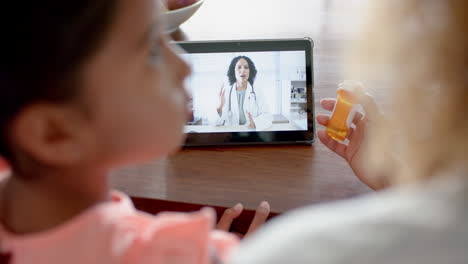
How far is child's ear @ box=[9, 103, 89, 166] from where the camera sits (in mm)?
531

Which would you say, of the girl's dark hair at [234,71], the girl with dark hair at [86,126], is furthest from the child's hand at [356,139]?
the girl with dark hair at [86,126]

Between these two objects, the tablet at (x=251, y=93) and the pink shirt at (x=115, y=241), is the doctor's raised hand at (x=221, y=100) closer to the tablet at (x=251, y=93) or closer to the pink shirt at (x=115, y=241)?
the tablet at (x=251, y=93)

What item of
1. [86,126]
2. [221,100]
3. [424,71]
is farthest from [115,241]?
[221,100]

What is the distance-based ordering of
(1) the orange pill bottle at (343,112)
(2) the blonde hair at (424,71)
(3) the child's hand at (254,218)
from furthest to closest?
(1) the orange pill bottle at (343,112) < (3) the child's hand at (254,218) < (2) the blonde hair at (424,71)

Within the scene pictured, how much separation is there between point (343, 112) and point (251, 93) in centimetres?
18

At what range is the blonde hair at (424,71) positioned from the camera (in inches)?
19.1

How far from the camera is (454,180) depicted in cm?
45

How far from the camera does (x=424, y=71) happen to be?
51cm

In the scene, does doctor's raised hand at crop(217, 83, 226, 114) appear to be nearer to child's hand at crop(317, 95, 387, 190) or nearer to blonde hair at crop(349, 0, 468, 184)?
child's hand at crop(317, 95, 387, 190)

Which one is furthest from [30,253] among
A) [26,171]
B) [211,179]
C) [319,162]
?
[319,162]

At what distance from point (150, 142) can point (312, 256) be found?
25cm

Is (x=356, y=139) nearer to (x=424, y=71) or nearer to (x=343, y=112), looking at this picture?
(x=343, y=112)

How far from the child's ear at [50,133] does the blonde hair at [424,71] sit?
295 mm

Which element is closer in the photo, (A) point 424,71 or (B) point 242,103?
(A) point 424,71
